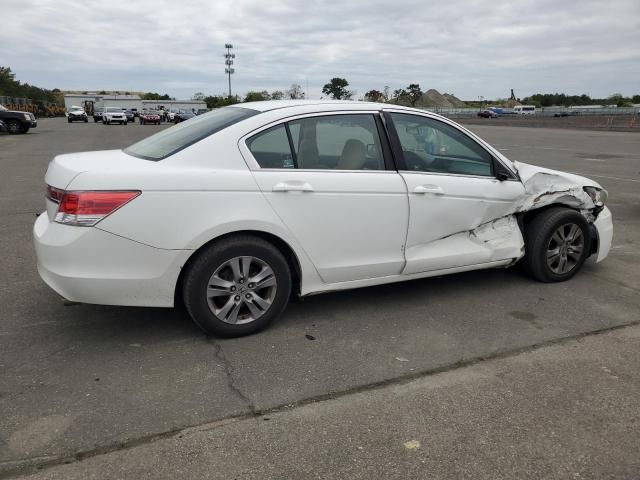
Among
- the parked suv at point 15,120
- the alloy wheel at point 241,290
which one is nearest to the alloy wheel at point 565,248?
the alloy wheel at point 241,290

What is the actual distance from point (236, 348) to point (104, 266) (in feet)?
3.31

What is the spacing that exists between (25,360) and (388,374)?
2299 mm

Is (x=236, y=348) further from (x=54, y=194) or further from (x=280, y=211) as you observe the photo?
(x=54, y=194)

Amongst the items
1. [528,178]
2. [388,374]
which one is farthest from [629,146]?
[388,374]

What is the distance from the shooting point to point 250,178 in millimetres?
3631

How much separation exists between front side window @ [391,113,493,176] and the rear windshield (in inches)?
48.2

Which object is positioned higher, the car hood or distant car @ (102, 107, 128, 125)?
the car hood

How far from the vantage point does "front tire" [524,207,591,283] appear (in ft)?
15.8

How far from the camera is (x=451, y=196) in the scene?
14.1ft

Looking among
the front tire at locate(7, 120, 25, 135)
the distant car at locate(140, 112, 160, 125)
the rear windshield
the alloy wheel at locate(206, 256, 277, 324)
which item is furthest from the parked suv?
the alloy wheel at locate(206, 256, 277, 324)

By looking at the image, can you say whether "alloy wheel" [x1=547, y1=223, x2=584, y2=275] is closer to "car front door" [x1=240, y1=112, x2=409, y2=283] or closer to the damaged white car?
the damaged white car

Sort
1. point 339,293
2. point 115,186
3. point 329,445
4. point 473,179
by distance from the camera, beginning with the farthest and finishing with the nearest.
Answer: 1. point 339,293
2. point 473,179
3. point 115,186
4. point 329,445

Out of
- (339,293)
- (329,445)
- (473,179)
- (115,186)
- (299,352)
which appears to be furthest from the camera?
(339,293)

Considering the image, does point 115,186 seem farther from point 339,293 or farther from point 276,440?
point 339,293
